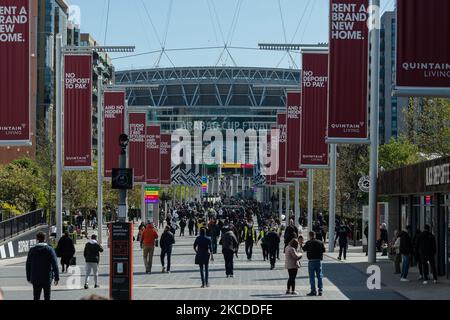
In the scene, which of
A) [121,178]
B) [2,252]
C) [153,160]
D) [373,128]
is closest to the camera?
[121,178]

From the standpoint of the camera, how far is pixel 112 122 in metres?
48.2

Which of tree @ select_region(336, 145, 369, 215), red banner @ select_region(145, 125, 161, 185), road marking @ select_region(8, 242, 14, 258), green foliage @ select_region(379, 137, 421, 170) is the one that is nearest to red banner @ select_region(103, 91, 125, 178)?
road marking @ select_region(8, 242, 14, 258)

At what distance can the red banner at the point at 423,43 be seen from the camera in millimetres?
18375

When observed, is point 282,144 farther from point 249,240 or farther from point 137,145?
point 249,240

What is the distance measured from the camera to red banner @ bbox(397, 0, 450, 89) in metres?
18.4

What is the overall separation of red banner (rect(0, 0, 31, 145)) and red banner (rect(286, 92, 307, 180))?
2074 centimetres

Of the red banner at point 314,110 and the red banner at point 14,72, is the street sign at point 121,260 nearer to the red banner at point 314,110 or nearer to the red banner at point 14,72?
the red banner at point 14,72

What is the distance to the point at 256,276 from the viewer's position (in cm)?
2948

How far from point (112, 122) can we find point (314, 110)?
490 inches

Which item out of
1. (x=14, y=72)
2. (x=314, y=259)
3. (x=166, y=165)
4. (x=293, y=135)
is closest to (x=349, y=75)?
(x=314, y=259)

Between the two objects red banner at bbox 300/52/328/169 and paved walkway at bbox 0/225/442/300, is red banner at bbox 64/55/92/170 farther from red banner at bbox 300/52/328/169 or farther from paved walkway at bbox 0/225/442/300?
red banner at bbox 300/52/328/169

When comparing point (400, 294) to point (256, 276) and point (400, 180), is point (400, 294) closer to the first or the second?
point (256, 276)

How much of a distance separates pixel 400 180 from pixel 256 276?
695 cm

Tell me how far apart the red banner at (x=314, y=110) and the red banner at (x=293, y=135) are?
508 centimetres
